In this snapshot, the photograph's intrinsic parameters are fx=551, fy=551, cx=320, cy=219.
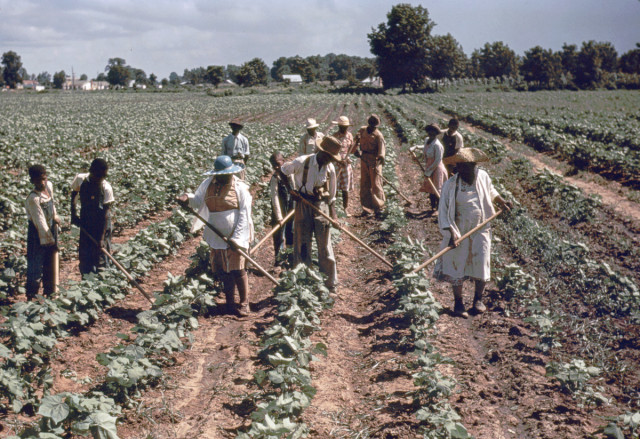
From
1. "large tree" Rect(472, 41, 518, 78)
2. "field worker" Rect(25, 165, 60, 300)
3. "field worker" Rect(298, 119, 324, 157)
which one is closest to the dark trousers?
"field worker" Rect(25, 165, 60, 300)

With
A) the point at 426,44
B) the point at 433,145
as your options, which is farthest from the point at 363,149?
the point at 426,44

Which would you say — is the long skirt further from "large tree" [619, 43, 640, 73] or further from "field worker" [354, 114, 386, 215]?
"large tree" [619, 43, 640, 73]

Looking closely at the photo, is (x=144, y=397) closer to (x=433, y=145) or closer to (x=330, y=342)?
(x=330, y=342)

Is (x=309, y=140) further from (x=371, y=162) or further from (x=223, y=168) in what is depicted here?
(x=223, y=168)

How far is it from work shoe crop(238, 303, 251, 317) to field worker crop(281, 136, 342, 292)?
2.58 ft

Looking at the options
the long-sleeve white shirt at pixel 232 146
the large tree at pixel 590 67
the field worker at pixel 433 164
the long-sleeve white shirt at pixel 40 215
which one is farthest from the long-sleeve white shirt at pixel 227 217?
the large tree at pixel 590 67

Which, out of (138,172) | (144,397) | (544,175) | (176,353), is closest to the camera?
(144,397)

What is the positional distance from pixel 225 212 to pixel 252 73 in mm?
98961

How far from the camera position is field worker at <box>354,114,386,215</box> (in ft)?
31.6

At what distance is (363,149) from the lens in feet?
32.2

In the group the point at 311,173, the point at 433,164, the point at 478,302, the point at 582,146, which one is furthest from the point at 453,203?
the point at 582,146

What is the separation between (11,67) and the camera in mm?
126312

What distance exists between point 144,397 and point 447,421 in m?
2.38

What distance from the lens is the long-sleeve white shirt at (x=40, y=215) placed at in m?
5.64
